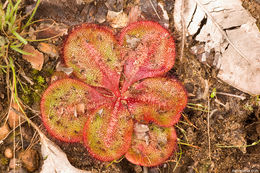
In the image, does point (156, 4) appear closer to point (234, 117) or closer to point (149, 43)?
point (149, 43)

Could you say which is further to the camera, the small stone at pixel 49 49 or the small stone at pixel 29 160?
the small stone at pixel 49 49

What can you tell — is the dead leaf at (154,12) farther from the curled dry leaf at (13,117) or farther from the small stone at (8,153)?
the small stone at (8,153)

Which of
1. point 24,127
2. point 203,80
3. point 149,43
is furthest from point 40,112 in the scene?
point 203,80

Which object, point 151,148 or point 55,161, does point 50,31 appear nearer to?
point 55,161

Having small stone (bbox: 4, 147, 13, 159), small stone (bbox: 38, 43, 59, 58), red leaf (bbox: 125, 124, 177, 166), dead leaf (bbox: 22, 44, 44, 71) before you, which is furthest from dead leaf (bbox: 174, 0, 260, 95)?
small stone (bbox: 4, 147, 13, 159)

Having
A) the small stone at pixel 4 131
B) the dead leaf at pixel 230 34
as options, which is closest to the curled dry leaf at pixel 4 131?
the small stone at pixel 4 131

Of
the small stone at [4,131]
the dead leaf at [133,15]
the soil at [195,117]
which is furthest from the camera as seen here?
the dead leaf at [133,15]

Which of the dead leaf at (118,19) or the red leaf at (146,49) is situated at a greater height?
the dead leaf at (118,19)
